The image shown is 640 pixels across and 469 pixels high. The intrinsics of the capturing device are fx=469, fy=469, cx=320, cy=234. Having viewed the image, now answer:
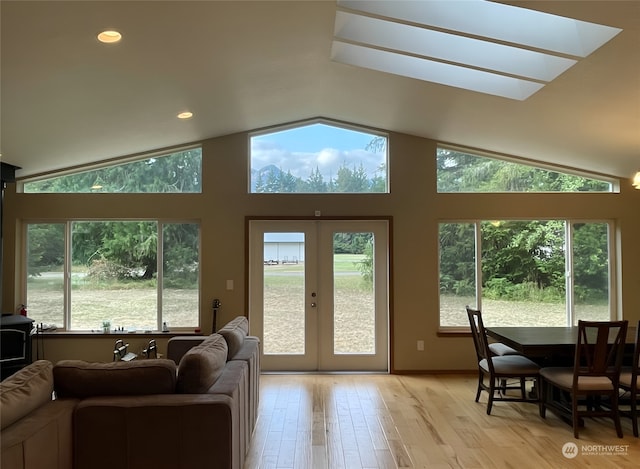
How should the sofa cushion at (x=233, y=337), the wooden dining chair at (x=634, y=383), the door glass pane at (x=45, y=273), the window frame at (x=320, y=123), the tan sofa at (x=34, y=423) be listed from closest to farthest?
the tan sofa at (x=34, y=423)
the sofa cushion at (x=233, y=337)
the wooden dining chair at (x=634, y=383)
the door glass pane at (x=45, y=273)
the window frame at (x=320, y=123)

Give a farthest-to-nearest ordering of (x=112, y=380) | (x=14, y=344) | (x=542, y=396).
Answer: (x=14, y=344), (x=542, y=396), (x=112, y=380)

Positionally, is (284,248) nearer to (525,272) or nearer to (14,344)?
(525,272)

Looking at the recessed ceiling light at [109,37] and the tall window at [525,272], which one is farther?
the tall window at [525,272]

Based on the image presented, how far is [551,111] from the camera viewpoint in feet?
13.7

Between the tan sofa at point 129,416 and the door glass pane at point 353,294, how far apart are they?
11.0ft

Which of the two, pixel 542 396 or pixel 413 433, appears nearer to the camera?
pixel 413 433

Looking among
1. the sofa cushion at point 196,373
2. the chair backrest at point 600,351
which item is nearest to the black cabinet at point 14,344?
the sofa cushion at point 196,373

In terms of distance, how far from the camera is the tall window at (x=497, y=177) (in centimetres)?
607

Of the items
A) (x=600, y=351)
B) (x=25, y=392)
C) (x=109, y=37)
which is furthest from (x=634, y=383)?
(x=109, y=37)

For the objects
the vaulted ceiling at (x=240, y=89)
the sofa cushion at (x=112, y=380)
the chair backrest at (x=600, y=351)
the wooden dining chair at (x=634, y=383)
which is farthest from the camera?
the wooden dining chair at (x=634, y=383)

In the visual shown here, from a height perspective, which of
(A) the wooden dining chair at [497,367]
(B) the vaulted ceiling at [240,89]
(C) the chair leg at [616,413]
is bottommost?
(C) the chair leg at [616,413]

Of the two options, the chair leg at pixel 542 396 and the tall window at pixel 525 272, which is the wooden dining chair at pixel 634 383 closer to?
the chair leg at pixel 542 396

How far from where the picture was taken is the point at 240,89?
170 inches

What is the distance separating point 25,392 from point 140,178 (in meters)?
4.10
